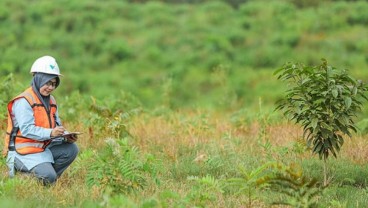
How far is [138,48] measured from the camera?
2089cm

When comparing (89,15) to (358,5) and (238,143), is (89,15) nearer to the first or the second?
(358,5)

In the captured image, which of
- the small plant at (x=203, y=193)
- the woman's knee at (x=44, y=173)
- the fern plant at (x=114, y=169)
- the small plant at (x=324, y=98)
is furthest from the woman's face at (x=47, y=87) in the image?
the small plant at (x=324, y=98)

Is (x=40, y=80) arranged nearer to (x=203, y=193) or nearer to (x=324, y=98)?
(x=203, y=193)

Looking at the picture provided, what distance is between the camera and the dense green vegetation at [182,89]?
639cm

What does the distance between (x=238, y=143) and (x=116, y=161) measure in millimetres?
3292

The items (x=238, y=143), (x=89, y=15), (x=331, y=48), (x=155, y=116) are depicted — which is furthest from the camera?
(x=89, y=15)

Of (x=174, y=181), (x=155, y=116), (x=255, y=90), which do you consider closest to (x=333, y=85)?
(x=174, y=181)

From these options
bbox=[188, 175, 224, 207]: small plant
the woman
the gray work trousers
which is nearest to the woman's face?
the woman

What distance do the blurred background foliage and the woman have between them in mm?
9865

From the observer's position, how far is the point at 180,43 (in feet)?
69.5

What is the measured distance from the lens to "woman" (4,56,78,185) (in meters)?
6.76

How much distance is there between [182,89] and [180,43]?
121 inches

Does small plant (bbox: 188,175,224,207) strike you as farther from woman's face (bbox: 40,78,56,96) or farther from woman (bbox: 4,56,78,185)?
woman's face (bbox: 40,78,56,96)

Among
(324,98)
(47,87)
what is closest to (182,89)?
(47,87)
